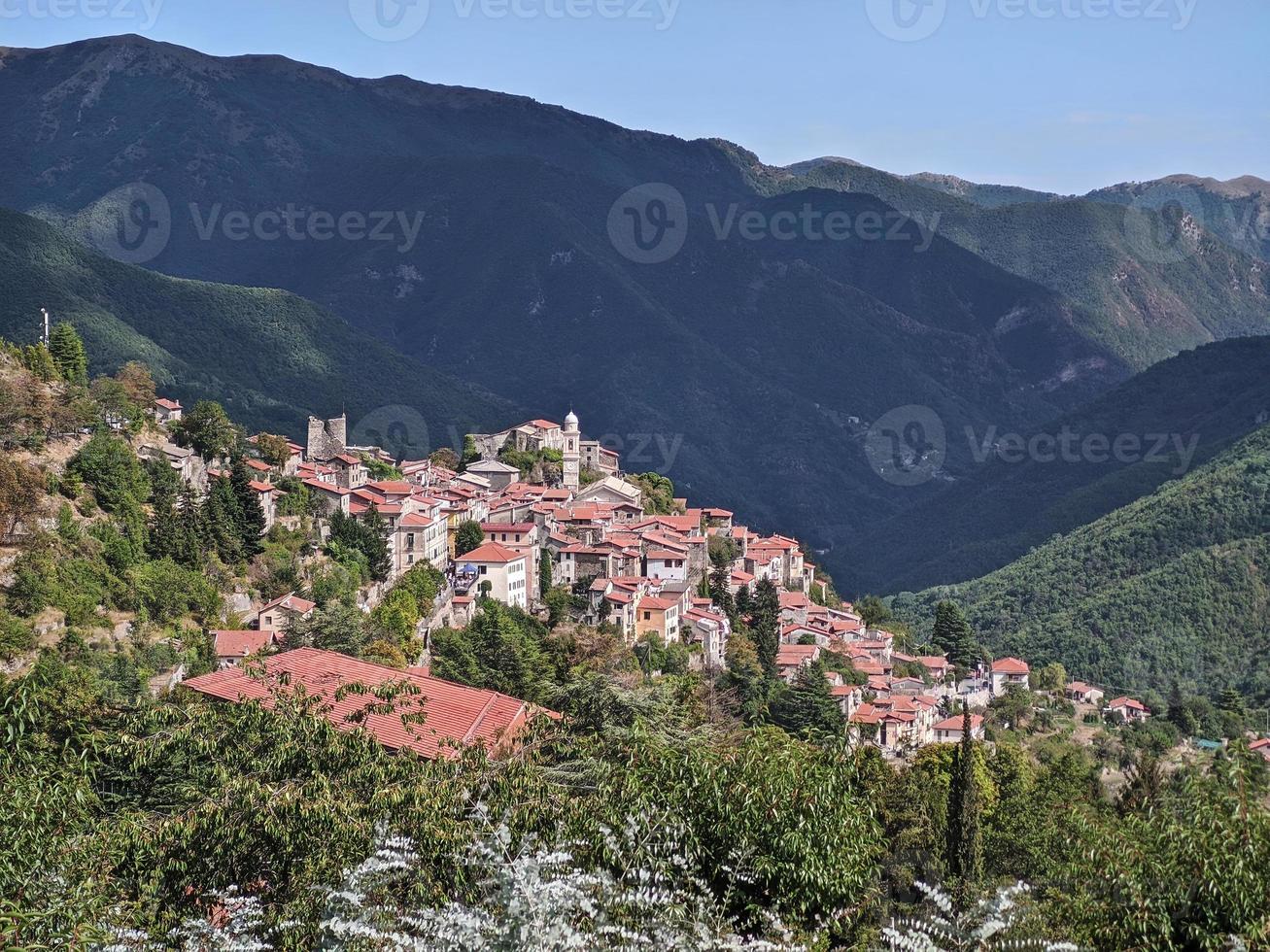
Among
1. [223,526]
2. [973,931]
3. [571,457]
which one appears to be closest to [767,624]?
[571,457]

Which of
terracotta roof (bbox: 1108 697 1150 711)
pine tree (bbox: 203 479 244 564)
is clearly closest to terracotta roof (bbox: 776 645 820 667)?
terracotta roof (bbox: 1108 697 1150 711)

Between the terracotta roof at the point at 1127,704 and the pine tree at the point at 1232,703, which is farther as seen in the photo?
the pine tree at the point at 1232,703

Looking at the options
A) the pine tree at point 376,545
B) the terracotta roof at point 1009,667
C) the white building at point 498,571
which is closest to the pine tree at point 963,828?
the white building at point 498,571

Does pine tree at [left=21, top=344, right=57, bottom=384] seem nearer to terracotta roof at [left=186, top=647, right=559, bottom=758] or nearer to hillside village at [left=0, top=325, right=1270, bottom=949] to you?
hillside village at [left=0, top=325, right=1270, bottom=949]

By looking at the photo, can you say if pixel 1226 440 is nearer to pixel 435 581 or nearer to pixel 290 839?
pixel 435 581

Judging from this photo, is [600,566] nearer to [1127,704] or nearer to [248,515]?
[248,515]

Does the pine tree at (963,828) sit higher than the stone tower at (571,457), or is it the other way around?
the stone tower at (571,457)

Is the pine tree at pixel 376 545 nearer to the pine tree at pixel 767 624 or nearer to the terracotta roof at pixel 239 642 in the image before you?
the terracotta roof at pixel 239 642

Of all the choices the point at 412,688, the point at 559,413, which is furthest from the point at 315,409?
the point at 412,688
